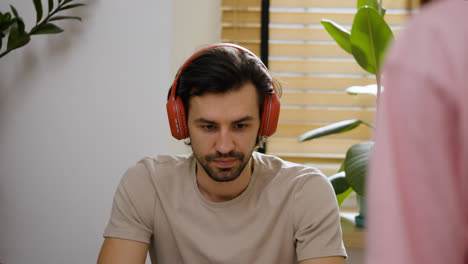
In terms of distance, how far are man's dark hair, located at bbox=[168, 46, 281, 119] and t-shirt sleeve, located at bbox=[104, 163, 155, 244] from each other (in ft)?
0.75

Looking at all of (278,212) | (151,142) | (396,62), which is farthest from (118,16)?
(396,62)

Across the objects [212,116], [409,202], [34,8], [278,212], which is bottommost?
[278,212]

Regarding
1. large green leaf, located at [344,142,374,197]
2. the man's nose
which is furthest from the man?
large green leaf, located at [344,142,374,197]

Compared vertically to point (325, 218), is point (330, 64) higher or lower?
higher

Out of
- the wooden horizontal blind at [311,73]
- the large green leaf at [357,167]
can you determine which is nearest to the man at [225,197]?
the large green leaf at [357,167]

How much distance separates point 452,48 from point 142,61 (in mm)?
1671

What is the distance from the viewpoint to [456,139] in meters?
0.28

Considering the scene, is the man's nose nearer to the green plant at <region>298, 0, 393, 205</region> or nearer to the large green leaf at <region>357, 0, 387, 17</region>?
the green plant at <region>298, 0, 393, 205</region>

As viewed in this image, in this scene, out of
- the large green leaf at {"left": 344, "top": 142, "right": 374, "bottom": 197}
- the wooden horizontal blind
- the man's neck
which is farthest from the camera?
the wooden horizontal blind

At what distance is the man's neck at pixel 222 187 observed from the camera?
1.35 metres

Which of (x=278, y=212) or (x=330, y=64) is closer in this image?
(x=278, y=212)

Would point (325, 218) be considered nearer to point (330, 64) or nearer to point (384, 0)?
point (330, 64)

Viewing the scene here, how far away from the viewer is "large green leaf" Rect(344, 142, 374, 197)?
1660mm

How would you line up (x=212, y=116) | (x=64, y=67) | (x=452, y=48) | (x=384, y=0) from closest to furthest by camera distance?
(x=452, y=48) < (x=212, y=116) < (x=64, y=67) < (x=384, y=0)
